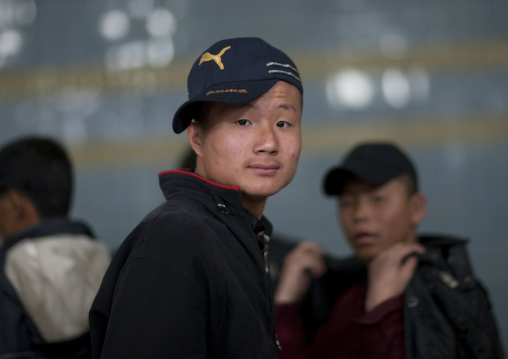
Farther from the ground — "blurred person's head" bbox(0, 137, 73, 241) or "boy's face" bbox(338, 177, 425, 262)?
"blurred person's head" bbox(0, 137, 73, 241)

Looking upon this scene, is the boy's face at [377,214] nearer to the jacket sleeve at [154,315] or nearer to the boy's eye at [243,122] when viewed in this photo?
the boy's eye at [243,122]

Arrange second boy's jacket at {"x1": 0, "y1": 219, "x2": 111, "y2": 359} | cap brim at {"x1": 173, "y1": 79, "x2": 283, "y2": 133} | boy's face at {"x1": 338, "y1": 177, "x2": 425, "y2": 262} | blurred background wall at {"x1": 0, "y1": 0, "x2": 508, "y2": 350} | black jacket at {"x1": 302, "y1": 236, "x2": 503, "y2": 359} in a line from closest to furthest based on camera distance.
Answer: cap brim at {"x1": 173, "y1": 79, "x2": 283, "y2": 133} → black jacket at {"x1": 302, "y1": 236, "x2": 503, "y2": 359} → second boy's jacket at {"x1": 0, "y1": 219, "x2": 111, "y2": 359} → boy's face at {"x1": 338, "y1": 177, "x2": 425, "y2": 262} → blurred background wall at {"x1": 0, "y1": 0, "x2": 508, "y2": 350}

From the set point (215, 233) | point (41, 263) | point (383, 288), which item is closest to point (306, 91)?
point (383, 288)

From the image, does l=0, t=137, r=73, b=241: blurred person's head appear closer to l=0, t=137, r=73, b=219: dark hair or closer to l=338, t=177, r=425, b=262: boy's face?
l=0, t=137, r=73, b=219: dark hair

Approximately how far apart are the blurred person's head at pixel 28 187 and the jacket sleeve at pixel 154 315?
1.36 m

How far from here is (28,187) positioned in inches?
90.5

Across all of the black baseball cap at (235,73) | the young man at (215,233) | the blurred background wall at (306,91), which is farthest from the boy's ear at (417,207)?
the blurred background wall at (306,91)

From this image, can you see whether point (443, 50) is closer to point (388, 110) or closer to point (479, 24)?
point (479, 24)

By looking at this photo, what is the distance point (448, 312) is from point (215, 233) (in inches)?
36.8

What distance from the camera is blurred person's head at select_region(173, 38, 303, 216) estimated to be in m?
1.27

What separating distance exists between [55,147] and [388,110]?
2609mm

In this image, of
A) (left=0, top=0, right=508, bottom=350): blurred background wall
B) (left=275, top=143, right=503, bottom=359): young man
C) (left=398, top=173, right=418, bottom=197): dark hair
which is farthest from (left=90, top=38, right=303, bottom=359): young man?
(left=0, top=0, right=508, bottom=350): blurred background wall

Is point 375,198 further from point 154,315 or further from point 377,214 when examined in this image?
point 154,315

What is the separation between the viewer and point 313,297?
2248 mm
